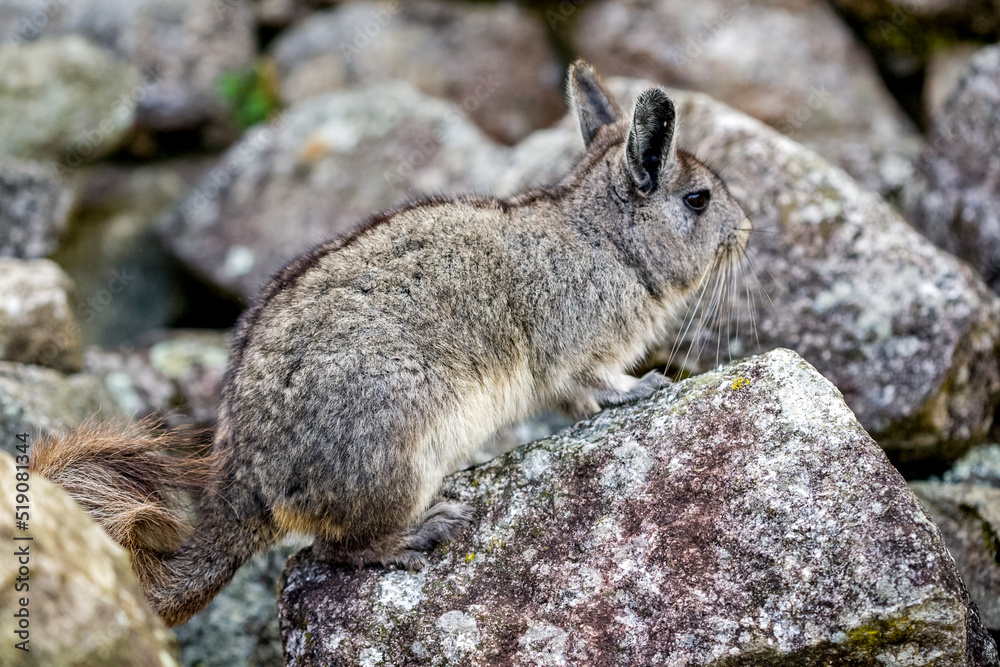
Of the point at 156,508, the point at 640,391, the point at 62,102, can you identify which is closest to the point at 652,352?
the point at 640,391

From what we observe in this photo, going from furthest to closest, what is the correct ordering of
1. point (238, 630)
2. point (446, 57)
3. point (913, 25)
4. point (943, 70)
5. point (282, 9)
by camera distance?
point (282, 9)
point (446, 57)
point (913, 25)
point (943, 70)
point (238, 630)

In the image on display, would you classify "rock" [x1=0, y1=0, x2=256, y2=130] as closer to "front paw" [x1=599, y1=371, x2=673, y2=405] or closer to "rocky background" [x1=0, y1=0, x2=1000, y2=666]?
"rocky background" [x1=0, y1=0, x2=1000, y2=666]

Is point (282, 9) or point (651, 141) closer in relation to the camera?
point (651, 141)

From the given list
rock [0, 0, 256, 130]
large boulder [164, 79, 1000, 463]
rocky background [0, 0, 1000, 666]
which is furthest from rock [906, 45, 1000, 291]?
rock [0, 0, 256, 130]

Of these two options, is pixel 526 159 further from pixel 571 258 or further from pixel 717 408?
pixel 717 408

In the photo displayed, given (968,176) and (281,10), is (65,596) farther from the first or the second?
(281,10)

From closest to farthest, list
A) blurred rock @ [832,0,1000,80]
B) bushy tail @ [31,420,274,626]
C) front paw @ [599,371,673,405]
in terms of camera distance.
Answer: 1. bushy tail @ [31,420,274,626]
2. front paw @ [599,371,673,405]
3. blurred rock @ [832,0,1000,80]

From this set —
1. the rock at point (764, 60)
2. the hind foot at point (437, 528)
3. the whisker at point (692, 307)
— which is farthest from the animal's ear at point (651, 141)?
the rock at point (764, 60)
